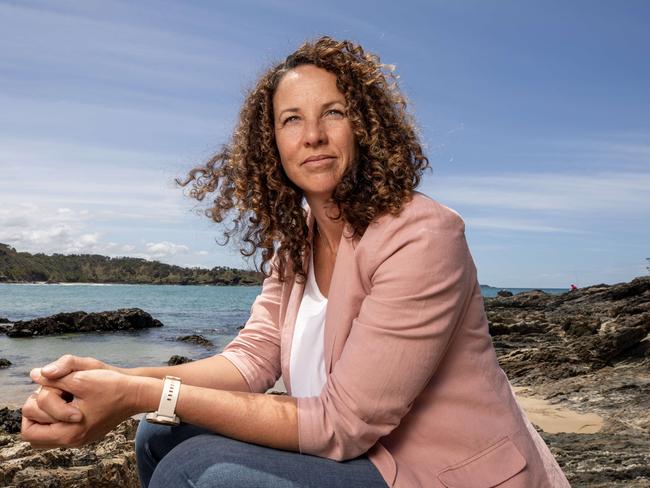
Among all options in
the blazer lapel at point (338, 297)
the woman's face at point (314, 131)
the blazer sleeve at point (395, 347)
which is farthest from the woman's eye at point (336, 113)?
the blazer sleeve at point (395, 347)

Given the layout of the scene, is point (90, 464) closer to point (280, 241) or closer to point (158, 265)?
point (280, 241)

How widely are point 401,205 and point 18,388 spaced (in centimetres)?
971

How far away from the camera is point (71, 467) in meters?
3.41

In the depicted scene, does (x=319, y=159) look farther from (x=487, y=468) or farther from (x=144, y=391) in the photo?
(x=487, y=468)

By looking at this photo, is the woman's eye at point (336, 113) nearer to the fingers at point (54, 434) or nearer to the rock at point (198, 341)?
the fingers at point (54, 434)

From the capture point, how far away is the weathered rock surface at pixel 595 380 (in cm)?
318

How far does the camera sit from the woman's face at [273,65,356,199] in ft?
7.50

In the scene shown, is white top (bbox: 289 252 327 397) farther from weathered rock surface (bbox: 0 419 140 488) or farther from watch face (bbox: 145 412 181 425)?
weathered rock surface (bbox: 0 419 140 488)

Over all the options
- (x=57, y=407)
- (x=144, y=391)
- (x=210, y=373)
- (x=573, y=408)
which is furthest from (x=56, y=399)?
(x=573, y=408)

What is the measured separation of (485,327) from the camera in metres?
2.05

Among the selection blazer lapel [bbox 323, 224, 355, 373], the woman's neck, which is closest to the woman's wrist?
blazer lapel [bbox 323, 224, 355, 373]

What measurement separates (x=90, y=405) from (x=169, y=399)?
28 centimetres

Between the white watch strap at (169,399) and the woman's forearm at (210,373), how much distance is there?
0.45 metres

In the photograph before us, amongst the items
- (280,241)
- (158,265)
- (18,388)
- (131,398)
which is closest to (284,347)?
(280,241)
